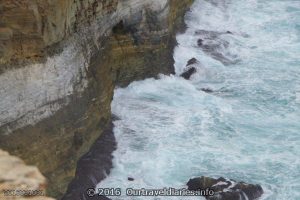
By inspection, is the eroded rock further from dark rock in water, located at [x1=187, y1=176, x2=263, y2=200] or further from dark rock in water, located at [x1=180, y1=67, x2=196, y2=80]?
dark rock in water, located at [x1=180, y1=67, x2=196, y2=80]

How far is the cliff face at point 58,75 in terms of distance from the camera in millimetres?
14320

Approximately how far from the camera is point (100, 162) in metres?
17.7

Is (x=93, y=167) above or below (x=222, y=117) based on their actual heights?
below

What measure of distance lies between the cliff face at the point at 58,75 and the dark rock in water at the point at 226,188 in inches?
144

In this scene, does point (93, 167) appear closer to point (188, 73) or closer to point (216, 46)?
point (188, 73)

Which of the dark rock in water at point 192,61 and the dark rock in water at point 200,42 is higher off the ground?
the dark rock in water at point 200,42

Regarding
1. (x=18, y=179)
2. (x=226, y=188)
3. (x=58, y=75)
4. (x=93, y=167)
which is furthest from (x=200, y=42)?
(x=18, y=179)

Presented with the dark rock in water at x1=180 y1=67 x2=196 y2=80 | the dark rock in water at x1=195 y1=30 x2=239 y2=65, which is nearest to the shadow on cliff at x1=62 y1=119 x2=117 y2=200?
the dark rock in water at x1=180 y1=67 x2=196 y2=80

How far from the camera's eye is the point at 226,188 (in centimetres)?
1664

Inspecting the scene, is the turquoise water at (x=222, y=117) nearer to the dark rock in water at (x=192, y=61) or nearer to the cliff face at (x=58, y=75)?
the dark rock in water at (x=192, y=61)

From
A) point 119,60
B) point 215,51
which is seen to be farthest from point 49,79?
point 215,51

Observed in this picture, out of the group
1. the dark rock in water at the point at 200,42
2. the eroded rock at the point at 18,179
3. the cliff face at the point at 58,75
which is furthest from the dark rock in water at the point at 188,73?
the eroded rock at the point at 18,179

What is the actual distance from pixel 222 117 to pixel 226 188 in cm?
464

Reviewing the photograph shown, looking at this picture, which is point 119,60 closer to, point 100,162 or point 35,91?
point 100,162
